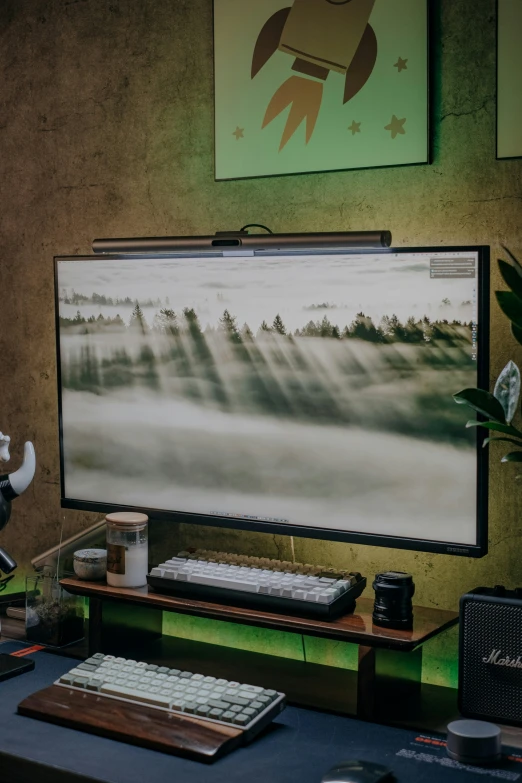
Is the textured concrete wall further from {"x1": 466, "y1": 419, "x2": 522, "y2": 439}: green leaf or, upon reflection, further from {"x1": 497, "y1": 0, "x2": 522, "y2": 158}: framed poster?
{"x1": 466, "y1": 419, "x2": 522, "y2": 439}: green leaf

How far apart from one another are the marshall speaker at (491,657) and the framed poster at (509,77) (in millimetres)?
842

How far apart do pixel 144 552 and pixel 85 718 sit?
1.45 ft

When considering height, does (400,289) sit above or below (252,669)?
above

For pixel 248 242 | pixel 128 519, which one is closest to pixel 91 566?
pixel 128 519

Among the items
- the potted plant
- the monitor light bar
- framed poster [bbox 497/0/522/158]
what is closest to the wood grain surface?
the potted plant

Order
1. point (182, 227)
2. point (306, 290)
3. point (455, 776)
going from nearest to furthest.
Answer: point (455, 776)
point (306, 290)
point (182, 227)

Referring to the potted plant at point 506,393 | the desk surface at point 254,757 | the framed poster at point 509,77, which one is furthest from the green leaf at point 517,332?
the desk surface at point 254,757

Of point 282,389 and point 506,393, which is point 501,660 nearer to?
point 506,393

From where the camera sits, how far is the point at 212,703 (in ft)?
5.16

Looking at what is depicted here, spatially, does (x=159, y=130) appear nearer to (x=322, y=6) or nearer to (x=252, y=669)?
(x=322, y=6)

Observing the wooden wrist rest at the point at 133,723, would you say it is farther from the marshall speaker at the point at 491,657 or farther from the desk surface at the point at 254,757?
the marshall speaker at the point at 491,657

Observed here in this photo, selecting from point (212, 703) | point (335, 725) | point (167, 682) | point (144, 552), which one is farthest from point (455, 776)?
point (144, 552)

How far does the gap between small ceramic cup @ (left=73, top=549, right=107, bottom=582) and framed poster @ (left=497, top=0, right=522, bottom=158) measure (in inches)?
45.8

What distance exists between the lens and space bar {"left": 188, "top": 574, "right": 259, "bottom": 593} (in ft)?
5.84
